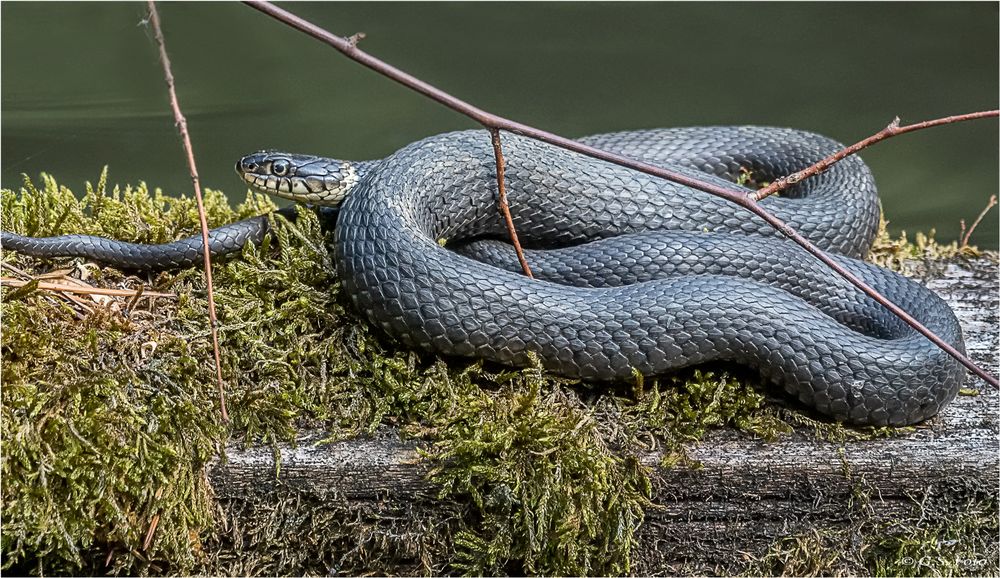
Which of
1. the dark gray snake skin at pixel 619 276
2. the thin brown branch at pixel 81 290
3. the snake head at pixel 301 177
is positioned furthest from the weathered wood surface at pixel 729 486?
the snake head at pixel 301 177

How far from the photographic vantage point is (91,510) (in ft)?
7.75

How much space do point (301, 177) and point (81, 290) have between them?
0.89 metres

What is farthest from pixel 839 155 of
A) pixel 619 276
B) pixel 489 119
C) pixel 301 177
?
pixel 301 177

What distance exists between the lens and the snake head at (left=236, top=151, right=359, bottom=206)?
3.36m

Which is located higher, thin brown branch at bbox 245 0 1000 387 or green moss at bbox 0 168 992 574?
thin brown branch at bbox 245 0 1000 387

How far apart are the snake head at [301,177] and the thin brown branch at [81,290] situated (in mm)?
673

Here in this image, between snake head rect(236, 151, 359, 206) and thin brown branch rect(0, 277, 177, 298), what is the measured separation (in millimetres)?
673

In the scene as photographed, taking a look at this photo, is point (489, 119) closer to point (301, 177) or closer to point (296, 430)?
point (296, 430)

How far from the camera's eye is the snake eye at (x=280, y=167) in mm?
3377

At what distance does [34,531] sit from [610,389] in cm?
159

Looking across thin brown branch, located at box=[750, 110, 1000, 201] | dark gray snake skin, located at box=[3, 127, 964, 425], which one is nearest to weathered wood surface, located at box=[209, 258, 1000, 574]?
dark gray snake skin, located at box=[3, 127, 964, 425]

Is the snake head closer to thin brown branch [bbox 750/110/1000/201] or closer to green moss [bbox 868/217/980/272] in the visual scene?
thin brown branch [bbox 750/110/1000/201]

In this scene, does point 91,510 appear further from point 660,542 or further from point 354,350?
point 660,542

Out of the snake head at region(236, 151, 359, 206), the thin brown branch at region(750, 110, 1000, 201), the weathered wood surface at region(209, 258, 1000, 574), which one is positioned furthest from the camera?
the snake head at region(236, 151, 359, 206)
